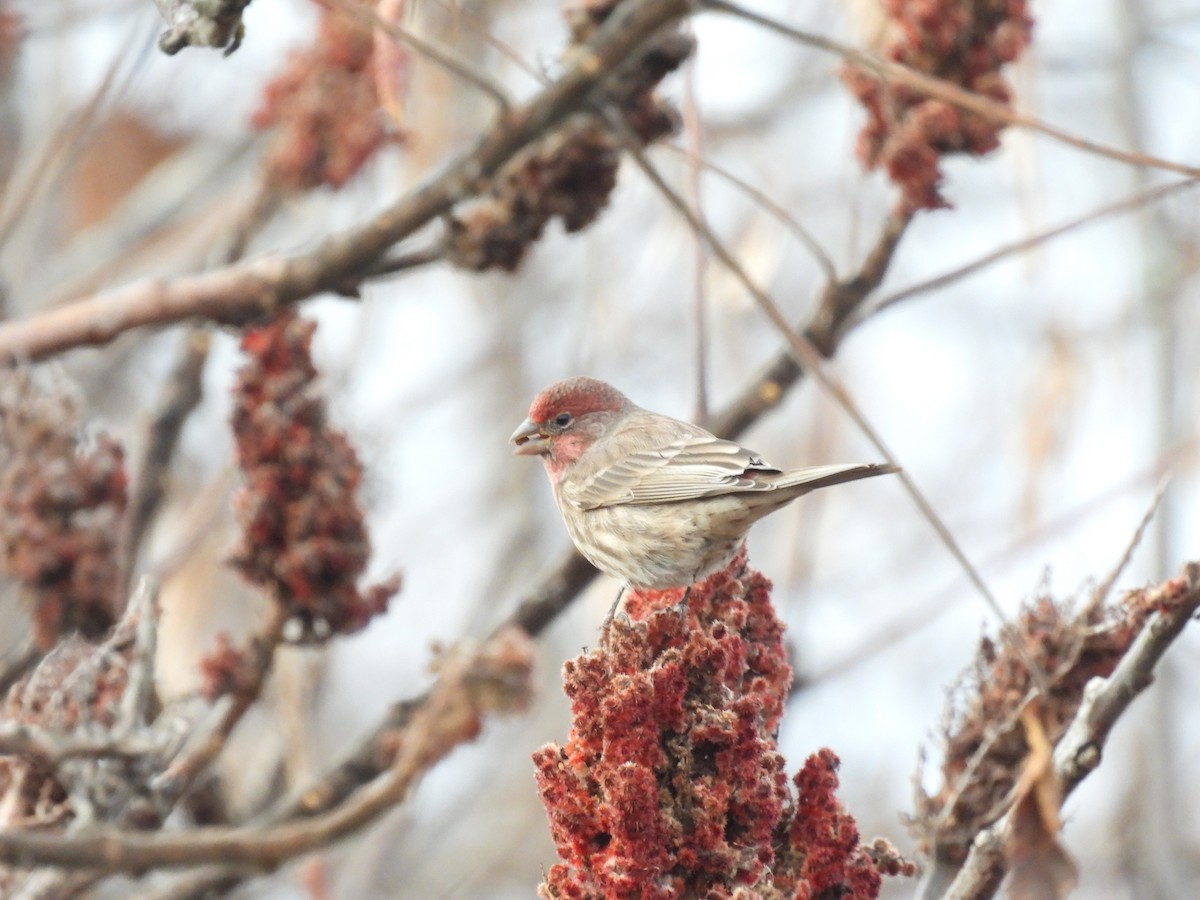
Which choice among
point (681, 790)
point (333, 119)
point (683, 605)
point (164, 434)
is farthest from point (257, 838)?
point (333, 119)

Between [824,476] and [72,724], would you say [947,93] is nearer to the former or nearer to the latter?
[824,476]

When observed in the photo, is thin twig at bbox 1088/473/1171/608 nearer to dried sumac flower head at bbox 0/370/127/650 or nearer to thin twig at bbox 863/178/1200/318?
thin twig at bbox 863/178/1200/318

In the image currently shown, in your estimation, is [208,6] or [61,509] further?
[61,509]

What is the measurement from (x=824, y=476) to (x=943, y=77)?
4.32 feet

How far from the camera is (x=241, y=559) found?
4016mm

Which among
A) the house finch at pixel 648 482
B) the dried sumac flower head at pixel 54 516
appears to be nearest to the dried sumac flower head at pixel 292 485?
the dried sumac flower head at pixel 54 516

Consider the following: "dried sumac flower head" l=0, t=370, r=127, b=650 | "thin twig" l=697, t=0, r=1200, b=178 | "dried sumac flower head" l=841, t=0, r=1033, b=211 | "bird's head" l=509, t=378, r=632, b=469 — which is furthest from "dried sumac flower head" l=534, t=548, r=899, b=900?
"bird's head" l=509, t=378, r=632, b=469

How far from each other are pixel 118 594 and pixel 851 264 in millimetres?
2250

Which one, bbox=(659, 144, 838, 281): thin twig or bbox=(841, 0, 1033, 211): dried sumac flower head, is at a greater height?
bbox=(841, 0, 1033, 211): dried sumac flower head

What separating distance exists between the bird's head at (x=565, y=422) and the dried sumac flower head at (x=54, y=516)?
57.3 inches

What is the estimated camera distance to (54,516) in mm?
3871

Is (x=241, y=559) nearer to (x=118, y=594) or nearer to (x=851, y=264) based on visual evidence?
(x=118, y=594)

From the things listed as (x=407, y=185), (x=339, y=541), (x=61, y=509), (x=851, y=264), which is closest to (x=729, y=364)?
(x=407, y=185)

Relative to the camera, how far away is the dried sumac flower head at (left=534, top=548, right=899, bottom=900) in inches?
102
